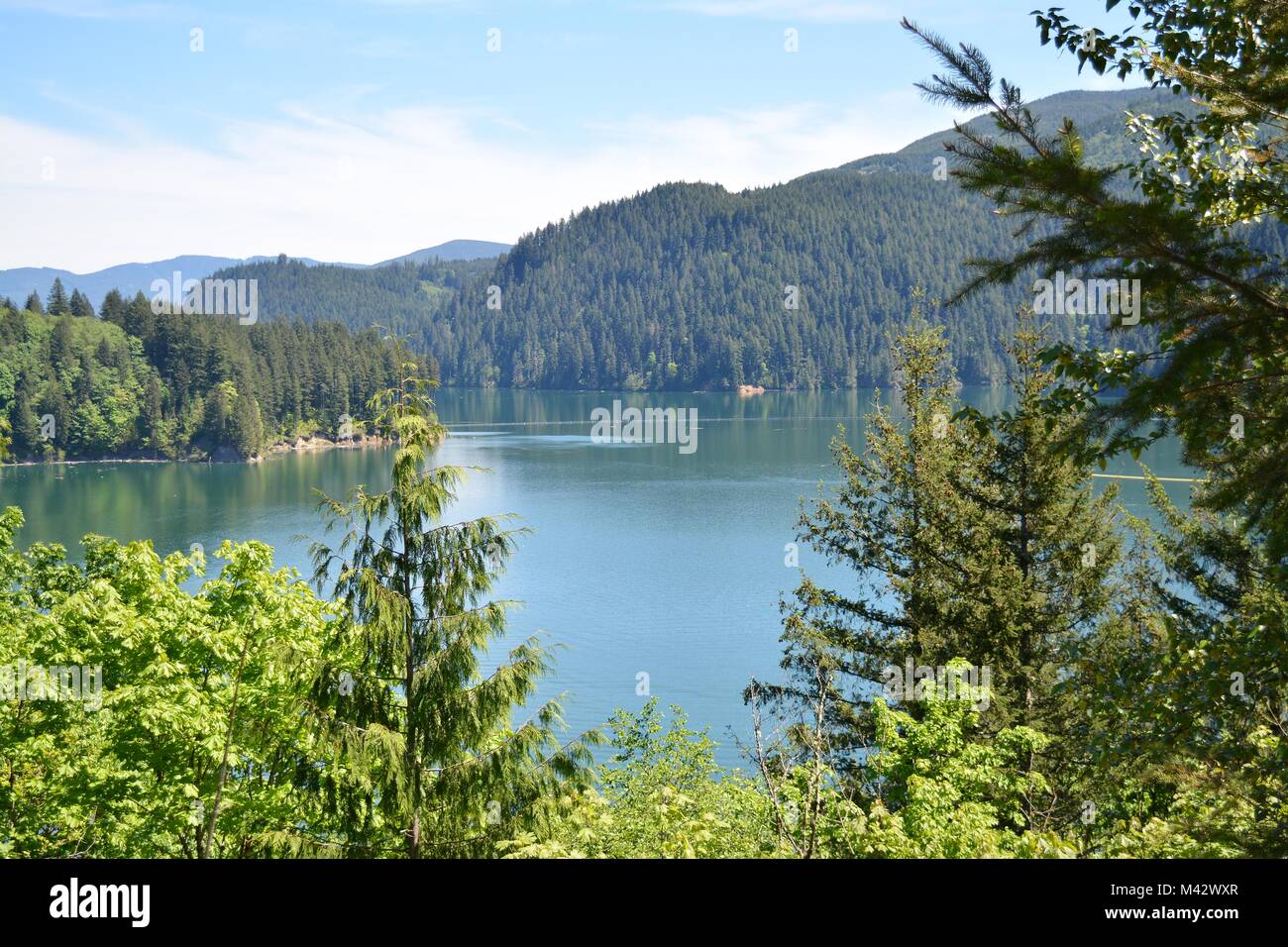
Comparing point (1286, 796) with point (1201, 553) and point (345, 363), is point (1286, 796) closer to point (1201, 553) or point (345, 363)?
point (1201, 553)

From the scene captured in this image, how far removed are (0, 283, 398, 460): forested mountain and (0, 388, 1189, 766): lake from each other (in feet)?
13.6

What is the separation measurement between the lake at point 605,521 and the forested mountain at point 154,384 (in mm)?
4140

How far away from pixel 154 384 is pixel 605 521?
55.8m

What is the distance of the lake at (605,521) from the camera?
3094 centimetres

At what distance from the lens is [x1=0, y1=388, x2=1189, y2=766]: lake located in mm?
30938

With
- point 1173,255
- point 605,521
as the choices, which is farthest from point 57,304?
point 1173,255

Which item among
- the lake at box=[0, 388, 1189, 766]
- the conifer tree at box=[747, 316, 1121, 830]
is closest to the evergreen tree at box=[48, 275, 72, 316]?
the lake at box=[0, 388, 1189, 766]

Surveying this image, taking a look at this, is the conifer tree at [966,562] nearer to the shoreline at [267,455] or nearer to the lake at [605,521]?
the lake at [605,521]

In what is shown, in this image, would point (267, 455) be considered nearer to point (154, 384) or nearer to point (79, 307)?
point (154, 384)

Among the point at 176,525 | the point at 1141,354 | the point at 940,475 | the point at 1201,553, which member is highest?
the point at 1141,354

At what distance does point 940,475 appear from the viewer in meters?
Answer: 16.0

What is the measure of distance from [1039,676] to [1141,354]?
1071 cm

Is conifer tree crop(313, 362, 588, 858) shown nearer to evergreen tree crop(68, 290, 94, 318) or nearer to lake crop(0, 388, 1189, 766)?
lake crop(0, 388, 1189, 766)
